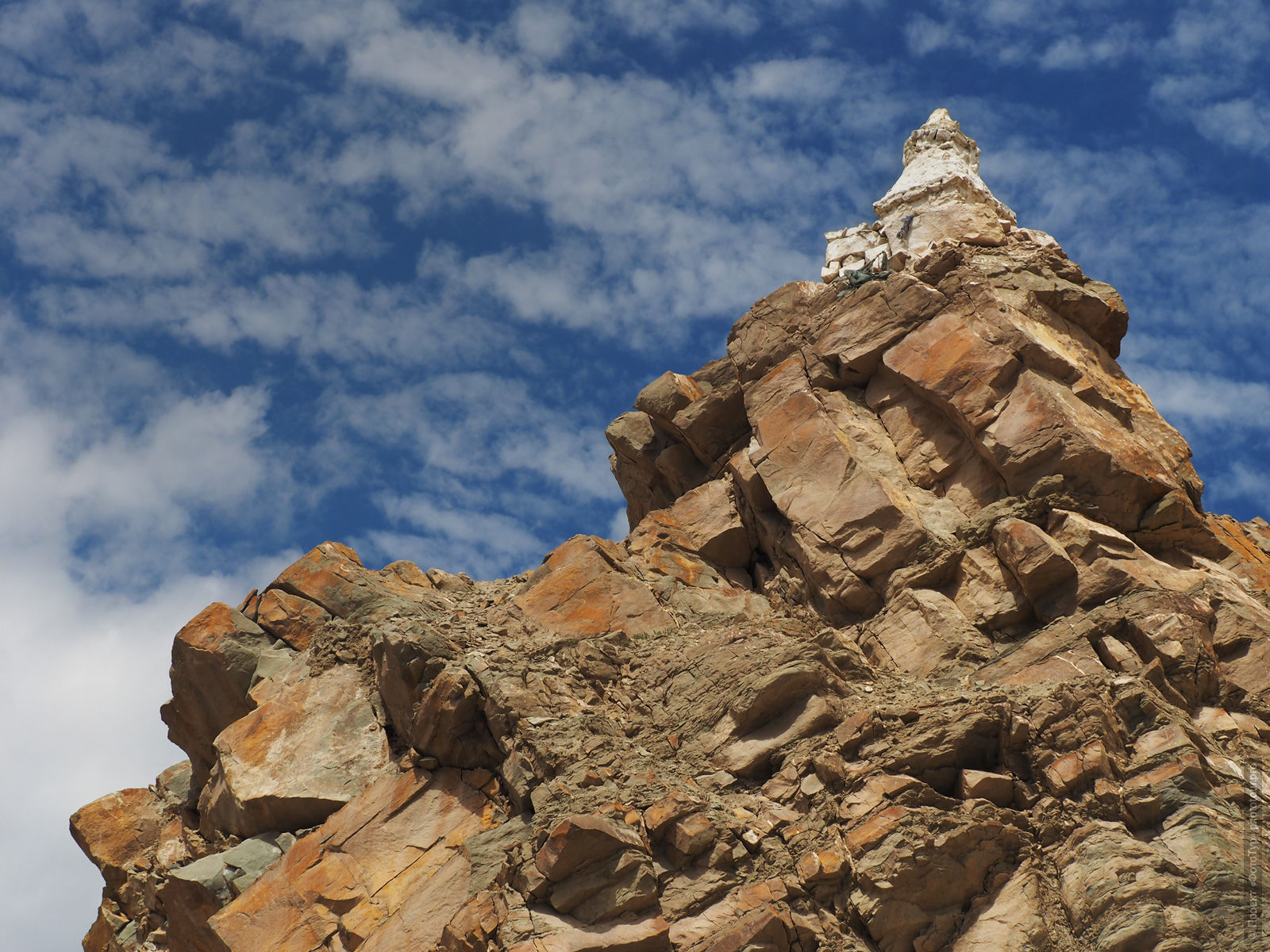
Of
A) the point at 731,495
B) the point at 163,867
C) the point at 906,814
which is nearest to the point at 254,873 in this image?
the point at 163,867

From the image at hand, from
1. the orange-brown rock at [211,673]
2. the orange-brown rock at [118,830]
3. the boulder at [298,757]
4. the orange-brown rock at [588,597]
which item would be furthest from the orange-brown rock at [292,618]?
the orange-brown rock at [118,830]

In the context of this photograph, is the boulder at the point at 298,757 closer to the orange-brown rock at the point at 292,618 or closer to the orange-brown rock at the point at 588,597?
the orange-brown rock at the point at 292,618

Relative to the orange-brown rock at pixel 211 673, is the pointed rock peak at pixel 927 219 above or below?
above

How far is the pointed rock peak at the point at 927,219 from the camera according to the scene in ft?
83.3

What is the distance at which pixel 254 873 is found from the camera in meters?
17.7

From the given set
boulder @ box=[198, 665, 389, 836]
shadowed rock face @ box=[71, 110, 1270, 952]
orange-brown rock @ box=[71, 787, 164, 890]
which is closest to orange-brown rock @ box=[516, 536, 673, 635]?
shadowed rock face @ box=[71, 110, 1270, 952]

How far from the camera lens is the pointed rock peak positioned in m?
25.4

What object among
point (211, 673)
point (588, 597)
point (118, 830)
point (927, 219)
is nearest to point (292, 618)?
point (211, 673)

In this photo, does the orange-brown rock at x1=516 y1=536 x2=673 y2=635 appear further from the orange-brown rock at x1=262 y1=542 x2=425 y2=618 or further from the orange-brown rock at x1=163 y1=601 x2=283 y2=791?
the orange-brown rock at x1=163 y1=601 x2=283 y2=791

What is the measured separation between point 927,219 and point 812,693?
13432mm

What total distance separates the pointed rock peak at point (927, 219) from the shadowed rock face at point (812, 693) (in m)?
0.12

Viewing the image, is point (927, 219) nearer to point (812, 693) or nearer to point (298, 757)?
point (812, 693)

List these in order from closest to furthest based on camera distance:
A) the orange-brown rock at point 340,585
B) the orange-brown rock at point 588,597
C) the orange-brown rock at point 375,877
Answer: the orange-brown rock at point 375,877
the orange-brown rock at point 588,597
the orange-brown rock at point 340,585

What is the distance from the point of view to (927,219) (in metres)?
26.2
